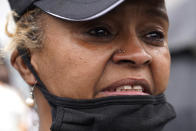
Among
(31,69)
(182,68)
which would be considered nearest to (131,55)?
(31,69)

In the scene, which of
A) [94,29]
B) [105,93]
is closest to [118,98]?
[105,93]

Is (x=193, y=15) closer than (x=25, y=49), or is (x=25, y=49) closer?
(x=25, y=49)

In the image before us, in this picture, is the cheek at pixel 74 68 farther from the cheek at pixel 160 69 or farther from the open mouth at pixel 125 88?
the cheek at pixel 160 69

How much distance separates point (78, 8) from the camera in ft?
6.10

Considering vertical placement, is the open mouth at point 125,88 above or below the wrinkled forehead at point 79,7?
below

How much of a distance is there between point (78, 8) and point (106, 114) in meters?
0.64

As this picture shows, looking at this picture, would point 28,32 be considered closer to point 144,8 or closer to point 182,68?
point 144,8

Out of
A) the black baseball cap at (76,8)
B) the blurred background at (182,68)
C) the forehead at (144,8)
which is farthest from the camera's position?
the blurred background at (182,68)

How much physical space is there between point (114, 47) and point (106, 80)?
21 cm

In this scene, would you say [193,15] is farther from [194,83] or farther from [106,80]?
[106,80]

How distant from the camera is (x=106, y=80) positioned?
73.8 inches

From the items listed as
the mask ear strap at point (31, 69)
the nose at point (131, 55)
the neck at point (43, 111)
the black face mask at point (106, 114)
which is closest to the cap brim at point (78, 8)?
the nose at point (131, 55)

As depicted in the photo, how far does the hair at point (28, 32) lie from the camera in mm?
2091

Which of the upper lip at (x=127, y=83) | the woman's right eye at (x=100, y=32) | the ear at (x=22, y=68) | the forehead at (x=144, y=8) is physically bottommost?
the ear at (x=22, y=68)
